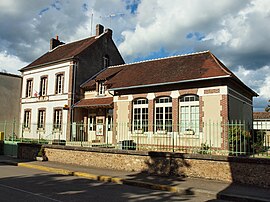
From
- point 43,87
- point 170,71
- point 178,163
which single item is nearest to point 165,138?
point 170,71

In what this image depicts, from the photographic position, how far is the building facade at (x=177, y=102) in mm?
14281

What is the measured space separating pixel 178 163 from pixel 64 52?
2002 cm

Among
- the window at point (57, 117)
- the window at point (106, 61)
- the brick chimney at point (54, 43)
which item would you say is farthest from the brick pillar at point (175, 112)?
the brick chimney at point (54, 43)

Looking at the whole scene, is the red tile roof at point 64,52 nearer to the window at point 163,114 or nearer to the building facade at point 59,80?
the building facade at point 59,80

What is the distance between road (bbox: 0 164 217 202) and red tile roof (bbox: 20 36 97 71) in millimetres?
16015

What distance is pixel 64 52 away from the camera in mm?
26250

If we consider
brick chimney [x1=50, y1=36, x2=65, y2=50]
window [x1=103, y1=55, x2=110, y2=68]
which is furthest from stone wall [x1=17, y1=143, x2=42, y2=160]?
brick chimney [x1=50, y1=36, x2=65, y2=50]

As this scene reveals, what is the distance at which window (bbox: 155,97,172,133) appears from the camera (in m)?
16.0

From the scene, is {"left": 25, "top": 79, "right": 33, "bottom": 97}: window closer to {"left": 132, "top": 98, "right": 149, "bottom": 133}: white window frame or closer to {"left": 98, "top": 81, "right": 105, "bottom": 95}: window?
{"left": 98, "top": 81, "right": 105, "bottom": 95}: window

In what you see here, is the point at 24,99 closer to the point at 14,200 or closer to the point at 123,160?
the point at 123,160

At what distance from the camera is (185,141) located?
1484cm

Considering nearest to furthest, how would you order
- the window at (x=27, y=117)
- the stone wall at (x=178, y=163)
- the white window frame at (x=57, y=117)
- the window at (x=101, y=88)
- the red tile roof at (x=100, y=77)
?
the stone wall at (x=178, y=163), the red tile roof at (x=100, y=77), the window at (x=101, y=88), the white window frame at (x=57, y=117), the window at (x=27, y=117)

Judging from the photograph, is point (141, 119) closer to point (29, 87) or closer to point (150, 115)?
point (150, 115)

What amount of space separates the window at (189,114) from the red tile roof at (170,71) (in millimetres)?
1234
